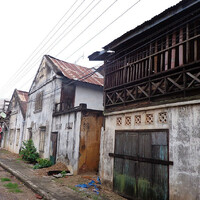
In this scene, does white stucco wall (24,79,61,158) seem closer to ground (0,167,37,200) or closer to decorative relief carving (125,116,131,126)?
ground (0,167,37,200)

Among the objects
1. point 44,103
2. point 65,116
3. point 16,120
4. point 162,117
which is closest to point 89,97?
point 65,116

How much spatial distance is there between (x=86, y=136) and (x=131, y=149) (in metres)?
3.78

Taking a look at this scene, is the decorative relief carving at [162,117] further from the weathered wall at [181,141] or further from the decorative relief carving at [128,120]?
the decorative relief carving at [128,120]

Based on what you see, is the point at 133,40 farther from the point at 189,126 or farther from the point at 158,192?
the point at 158,192

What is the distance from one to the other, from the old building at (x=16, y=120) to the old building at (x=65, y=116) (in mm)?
2422

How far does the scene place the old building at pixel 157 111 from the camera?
551 cm

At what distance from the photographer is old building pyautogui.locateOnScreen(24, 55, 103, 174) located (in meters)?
10.6

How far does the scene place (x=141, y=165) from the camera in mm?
6738

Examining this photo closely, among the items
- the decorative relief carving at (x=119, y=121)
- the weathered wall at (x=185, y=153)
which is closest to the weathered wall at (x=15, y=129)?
the decorative relief carving at (x=119, y=121)

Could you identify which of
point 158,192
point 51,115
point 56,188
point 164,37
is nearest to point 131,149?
point 158,192

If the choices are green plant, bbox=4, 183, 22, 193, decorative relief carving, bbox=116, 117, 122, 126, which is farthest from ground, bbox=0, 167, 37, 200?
decorative relief carving, bbox=116, 117, 122, 126

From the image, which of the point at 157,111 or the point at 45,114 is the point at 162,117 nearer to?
the point at 157,111

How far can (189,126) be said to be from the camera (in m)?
5.49

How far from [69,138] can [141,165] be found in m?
5.47
